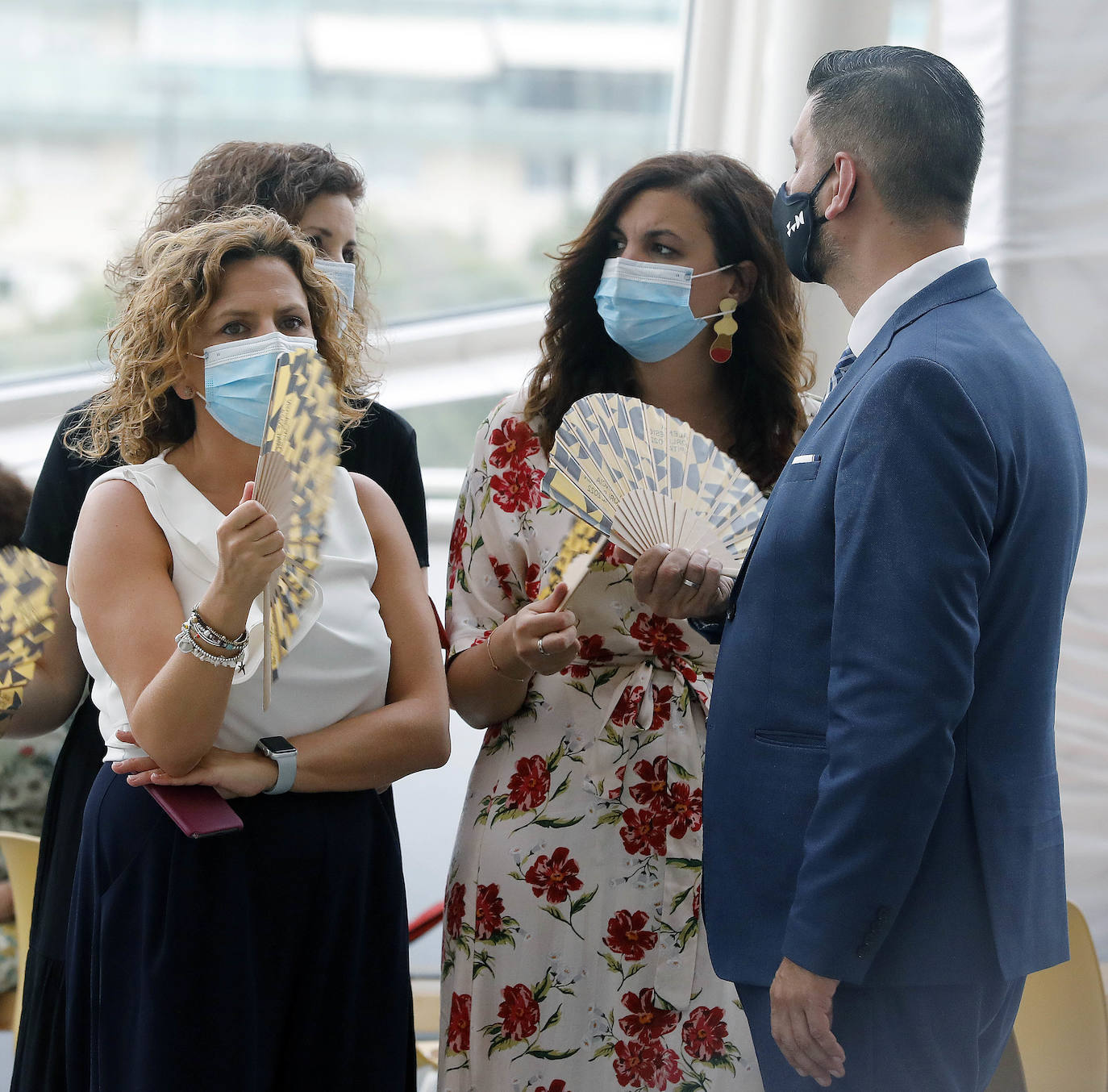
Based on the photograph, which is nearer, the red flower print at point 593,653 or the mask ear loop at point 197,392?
the mask ear loop at point 197,392

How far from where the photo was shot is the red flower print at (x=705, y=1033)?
189 cm

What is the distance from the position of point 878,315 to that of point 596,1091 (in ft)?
4.44

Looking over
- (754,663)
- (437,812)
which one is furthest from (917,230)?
(437,812)

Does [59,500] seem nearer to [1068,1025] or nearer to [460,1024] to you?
[460,1024]

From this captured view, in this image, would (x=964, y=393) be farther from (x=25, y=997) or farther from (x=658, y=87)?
(x=658, y=87)

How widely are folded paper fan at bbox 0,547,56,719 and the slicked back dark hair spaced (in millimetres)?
1385

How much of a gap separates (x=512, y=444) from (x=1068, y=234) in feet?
5.27

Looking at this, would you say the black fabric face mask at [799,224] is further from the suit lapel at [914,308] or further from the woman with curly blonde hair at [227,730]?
the woman with curly blonde hair at [227,730]

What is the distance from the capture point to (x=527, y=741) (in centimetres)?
202

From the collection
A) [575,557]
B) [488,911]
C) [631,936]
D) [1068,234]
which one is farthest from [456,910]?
[1068,234]

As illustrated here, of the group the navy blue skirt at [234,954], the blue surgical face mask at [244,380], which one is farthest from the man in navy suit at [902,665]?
the blue surgical face mask at [244,380]

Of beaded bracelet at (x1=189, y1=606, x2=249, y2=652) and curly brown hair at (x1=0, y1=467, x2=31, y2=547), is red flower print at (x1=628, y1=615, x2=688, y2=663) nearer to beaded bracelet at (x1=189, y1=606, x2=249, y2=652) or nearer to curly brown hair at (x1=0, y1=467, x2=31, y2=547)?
beaded bracelet at (x1=189, y1=606, x2=249, y2=652)

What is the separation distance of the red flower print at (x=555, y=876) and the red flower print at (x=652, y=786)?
6.1 inches

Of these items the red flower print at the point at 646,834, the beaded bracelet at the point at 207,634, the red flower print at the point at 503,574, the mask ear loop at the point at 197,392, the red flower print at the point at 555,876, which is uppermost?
the mask ear loop at the point at 197,392
